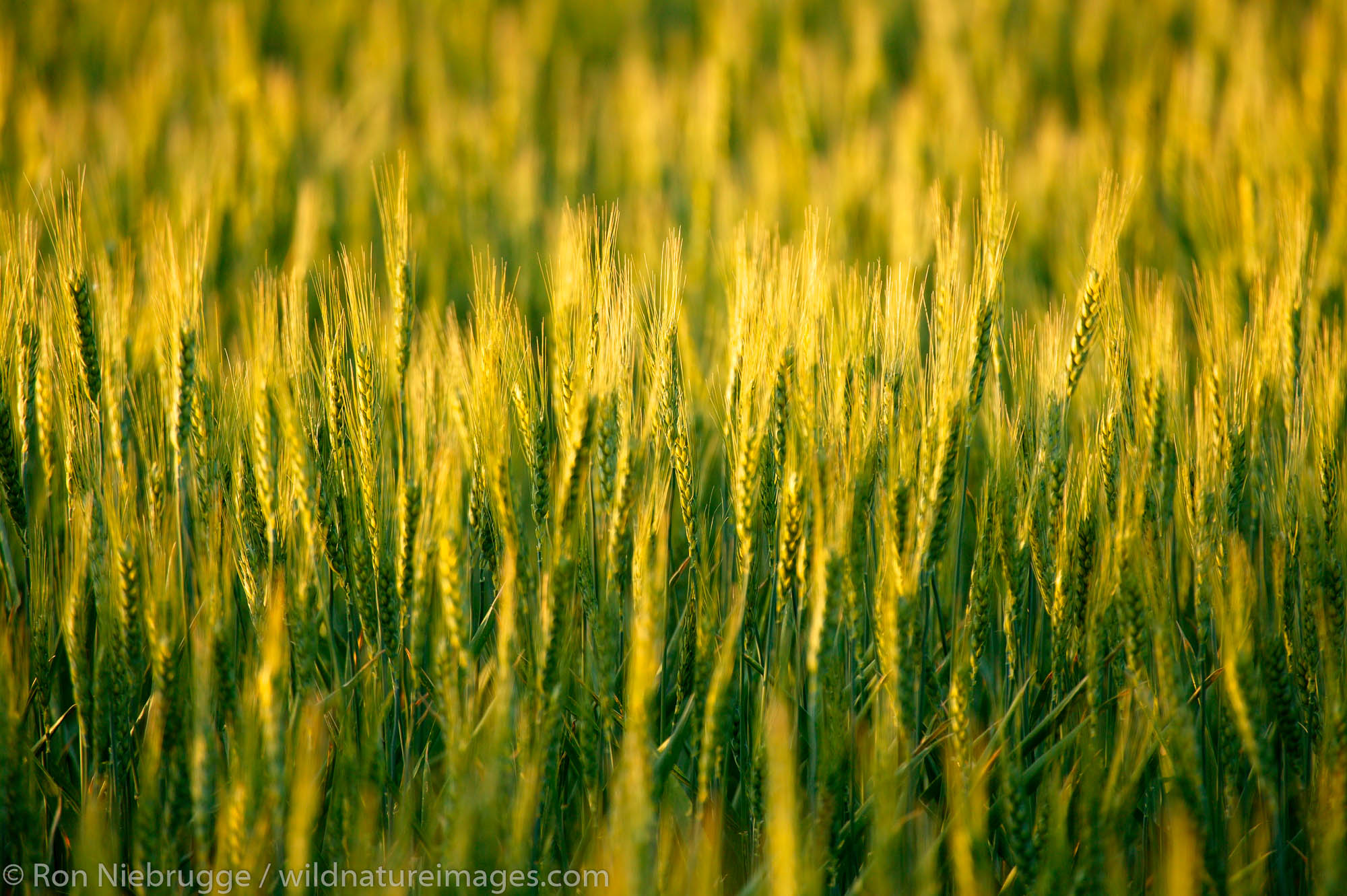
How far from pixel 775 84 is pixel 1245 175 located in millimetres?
2269

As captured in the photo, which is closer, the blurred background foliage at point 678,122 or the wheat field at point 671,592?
the wheat field at point 671,592

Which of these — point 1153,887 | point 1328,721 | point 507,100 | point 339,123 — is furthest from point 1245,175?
point 339,123

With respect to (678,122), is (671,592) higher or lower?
lower

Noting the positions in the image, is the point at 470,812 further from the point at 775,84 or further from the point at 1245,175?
the point at 775,84

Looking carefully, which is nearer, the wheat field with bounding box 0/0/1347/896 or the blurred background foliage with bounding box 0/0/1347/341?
the wheat field with bounding box 0/0/1347/896

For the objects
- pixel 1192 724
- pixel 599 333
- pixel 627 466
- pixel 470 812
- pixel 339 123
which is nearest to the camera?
pixel 470 812

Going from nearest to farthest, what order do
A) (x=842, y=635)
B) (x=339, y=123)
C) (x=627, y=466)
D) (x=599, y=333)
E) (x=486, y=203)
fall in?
1. (x=627, y=466)
2. (x=599, y=333)
3. (x=842, y=635)
4. (x=486, y=203)
5. (x=339, y=123)

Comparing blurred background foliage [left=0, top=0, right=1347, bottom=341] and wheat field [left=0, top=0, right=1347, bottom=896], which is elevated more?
blurred background foliage [left=0, top=0, right=1347, bottom=341]

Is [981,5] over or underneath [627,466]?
over

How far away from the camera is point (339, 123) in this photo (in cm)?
341

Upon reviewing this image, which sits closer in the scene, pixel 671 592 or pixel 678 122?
pixel 671 592

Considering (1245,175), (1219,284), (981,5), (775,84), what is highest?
(981,5)

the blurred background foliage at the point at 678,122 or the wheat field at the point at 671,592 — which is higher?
the blurred background foliage at the point at 678,122

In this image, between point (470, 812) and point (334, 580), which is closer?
point (470, 812)
